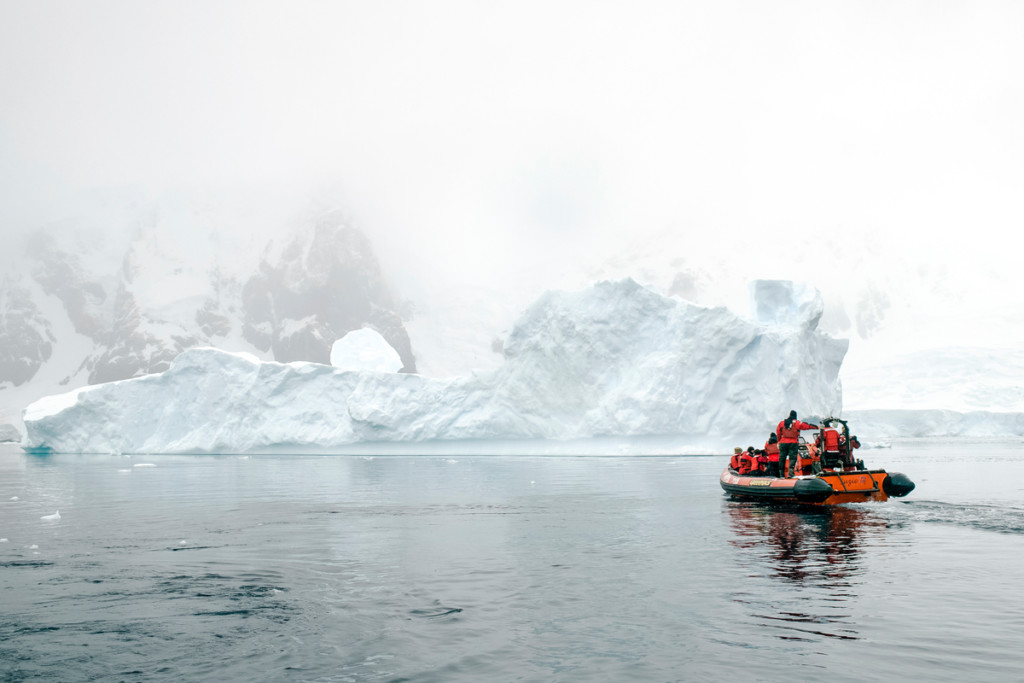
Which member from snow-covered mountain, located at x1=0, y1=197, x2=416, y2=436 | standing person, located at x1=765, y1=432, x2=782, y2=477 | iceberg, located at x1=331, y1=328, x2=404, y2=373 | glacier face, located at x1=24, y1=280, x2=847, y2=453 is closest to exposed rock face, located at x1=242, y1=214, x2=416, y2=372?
snow-covered mountain, located at x1=0, y1=197, x2=416, y2=436

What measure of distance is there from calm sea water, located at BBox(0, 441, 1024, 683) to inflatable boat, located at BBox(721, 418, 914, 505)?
0.53 metres

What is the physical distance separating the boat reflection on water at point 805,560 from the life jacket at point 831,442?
1.34m

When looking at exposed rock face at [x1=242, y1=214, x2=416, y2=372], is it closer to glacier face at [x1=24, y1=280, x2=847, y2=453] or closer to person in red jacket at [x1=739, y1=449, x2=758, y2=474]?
glacier face at [x1=24, y1=280, x2=847, y2=453]

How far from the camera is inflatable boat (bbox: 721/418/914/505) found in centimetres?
1852

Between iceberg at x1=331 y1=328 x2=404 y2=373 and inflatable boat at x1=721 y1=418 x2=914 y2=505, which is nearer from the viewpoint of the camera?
inflatable boat at x1=721 y1=418 x2=914 y2=505

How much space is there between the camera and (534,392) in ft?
136

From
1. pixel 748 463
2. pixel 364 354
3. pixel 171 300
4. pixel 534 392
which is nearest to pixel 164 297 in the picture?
pixel 171 300

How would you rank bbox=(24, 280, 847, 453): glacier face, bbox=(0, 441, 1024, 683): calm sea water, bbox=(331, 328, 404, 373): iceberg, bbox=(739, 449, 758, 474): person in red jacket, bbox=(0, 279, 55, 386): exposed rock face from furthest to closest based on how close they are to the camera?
bbox=(0, 279, 55, 386): exposed rock face, bbox=(331, 328, 404, 373): iceberg, bbox=(24, 280, 847, 453): glacier face, bbox=(739, 449, 758, 474): person in red jacket, bbox=(0, 441, 1024, 683): calm sea water

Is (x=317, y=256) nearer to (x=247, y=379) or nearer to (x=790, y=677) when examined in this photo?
(x=247, y=379)

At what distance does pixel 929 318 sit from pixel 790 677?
96871mm

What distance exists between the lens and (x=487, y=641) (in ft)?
25.9

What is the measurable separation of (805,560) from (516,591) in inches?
178

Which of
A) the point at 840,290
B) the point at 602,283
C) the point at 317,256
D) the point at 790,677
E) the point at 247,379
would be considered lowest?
the point at 790,677

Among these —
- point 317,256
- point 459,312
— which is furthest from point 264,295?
point 459,312
